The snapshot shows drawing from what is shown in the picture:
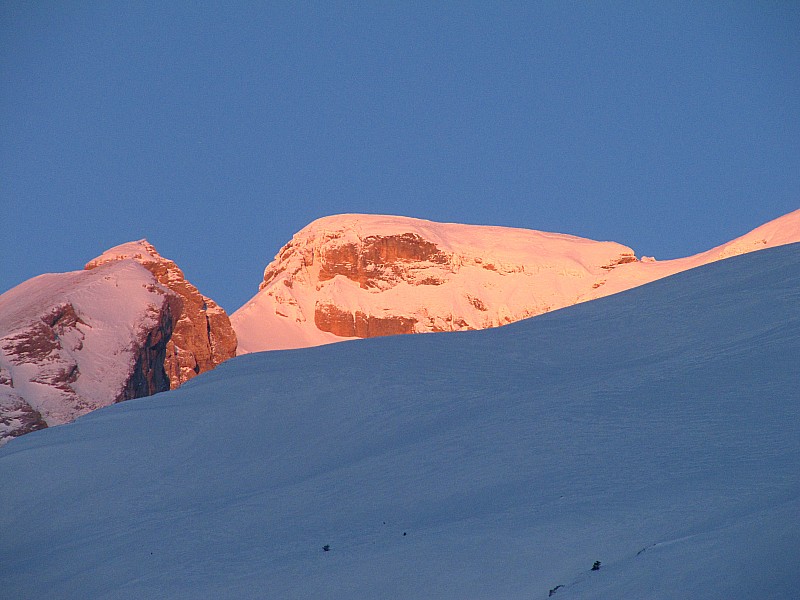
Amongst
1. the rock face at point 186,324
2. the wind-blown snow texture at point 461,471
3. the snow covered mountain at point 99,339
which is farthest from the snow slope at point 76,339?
the wind-blown snow texture at point 461,471

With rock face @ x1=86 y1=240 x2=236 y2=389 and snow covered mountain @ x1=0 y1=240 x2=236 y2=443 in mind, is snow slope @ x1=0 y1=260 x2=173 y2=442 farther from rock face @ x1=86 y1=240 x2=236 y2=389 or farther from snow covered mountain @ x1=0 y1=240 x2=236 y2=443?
rock face @ x1=86 y1=240 x2=236 y2=389

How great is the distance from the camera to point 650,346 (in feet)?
74.2

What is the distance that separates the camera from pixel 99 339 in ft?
490

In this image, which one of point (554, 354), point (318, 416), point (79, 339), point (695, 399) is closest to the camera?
point (695, 399)

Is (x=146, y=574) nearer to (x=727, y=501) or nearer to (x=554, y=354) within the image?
(x=727, y=501)

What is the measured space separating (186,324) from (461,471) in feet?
515

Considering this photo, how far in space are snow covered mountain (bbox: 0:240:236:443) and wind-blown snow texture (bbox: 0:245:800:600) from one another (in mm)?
103793

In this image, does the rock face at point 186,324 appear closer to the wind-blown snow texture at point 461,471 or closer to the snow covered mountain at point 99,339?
the snow covered mountain at point 99,339

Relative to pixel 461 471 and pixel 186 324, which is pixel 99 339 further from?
pixel 461 471

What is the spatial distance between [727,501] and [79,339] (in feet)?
472

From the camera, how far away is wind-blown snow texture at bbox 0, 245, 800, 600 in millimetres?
12383

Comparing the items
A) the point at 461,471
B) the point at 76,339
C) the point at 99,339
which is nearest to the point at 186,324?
the point at 99,339

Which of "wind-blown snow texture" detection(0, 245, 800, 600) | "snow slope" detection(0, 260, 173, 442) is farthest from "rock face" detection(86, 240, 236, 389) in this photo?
Answer: "wind-blown snow texture" detection(0, 245, 800, 600)

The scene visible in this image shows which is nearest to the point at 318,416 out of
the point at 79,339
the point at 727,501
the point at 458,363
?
the point at 458,363
